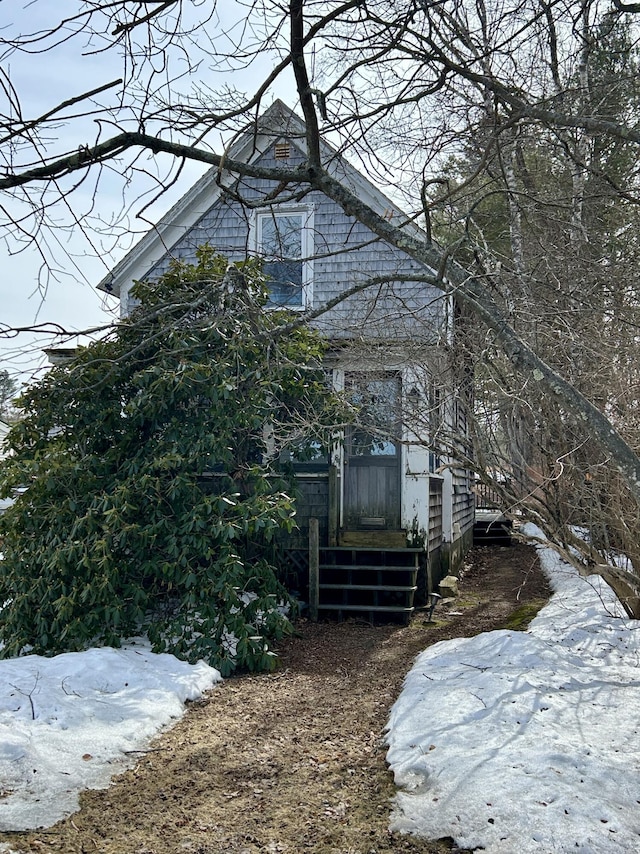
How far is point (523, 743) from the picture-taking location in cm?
442

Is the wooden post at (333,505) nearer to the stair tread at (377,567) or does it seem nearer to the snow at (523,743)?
the stair tread at (377,567)

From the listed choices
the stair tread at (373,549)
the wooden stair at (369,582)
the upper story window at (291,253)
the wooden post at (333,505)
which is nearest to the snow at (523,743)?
the wooden stair at (369,582)

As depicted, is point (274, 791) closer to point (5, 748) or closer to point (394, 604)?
point (5, 748)

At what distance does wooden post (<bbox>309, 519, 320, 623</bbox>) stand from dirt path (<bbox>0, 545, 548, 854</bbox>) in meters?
1.43

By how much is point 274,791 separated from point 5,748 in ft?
5.43

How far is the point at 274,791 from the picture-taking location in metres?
4.26

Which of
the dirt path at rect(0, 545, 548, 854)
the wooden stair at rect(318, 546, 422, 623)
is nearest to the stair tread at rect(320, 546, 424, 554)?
the wooden stair at rect(318, 546, 422, 623)

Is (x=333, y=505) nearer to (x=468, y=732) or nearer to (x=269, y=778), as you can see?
(x=468, y=732)

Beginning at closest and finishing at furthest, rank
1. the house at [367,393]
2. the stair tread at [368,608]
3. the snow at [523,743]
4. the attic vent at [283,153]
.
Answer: the snow at [523,743], the house at [367,393], the stair tread at [368,608], the attic vent at [283,153]

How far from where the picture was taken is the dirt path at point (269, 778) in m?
3.61

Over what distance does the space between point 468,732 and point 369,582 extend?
207 inches

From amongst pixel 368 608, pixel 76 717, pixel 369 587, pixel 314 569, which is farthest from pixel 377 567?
pixel 76 717

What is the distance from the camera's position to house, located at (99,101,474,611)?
8711 millimetres

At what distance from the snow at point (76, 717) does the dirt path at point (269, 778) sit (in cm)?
14
